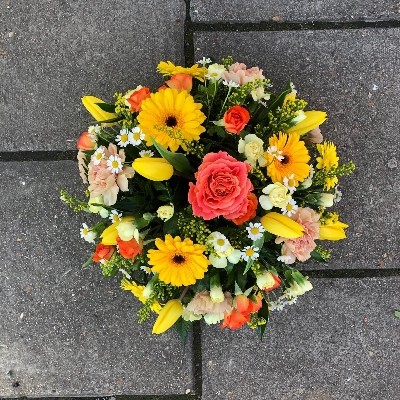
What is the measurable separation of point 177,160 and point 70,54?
82 centimetres

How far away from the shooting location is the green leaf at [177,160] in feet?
4.30

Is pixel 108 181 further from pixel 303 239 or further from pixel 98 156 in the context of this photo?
pixel 303 239

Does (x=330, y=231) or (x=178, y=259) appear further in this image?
(x=330, y=231)

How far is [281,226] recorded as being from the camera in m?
1.33

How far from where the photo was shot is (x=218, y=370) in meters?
1.98

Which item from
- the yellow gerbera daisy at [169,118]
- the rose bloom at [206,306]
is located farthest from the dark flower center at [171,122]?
the rose bloom at [206,306]

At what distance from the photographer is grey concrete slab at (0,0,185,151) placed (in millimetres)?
1927

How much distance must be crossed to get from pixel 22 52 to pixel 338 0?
1.17 meters

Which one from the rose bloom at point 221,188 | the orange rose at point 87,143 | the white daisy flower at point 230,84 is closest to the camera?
the rose bloom at point 221,188

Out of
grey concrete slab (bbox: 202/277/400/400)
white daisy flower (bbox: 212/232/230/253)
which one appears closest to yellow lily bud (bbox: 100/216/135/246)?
white daisy flower (bbox: 212/232/230/253)

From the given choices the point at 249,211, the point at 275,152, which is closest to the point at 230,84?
the point at 275,152

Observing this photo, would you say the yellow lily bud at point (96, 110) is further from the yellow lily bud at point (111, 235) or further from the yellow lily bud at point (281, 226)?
the yellow lily bud at point (281, 226)

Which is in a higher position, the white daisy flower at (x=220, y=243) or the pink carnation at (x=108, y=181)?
the pink carnation at (x=108, y=181)

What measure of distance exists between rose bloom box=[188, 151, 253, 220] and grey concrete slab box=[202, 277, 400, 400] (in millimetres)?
835
